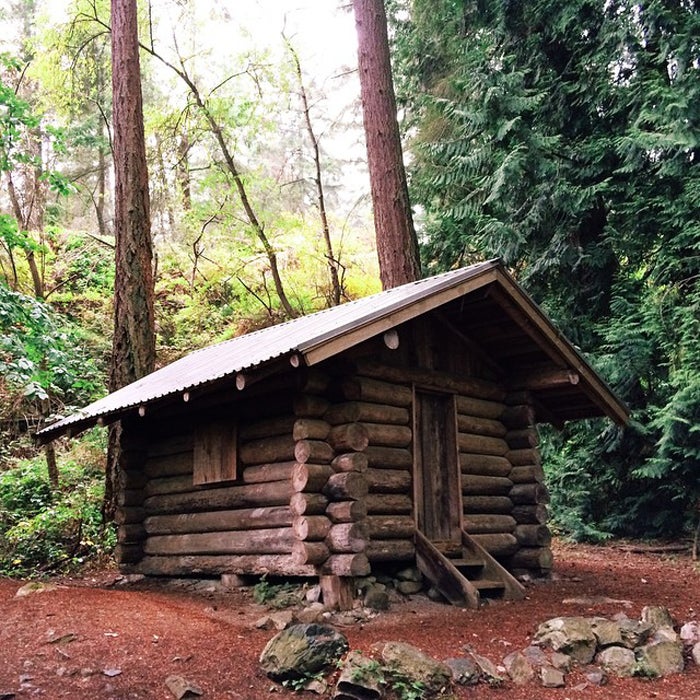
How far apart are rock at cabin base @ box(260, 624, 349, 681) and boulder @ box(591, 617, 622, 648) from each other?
2.52 metres

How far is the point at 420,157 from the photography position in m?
18.2

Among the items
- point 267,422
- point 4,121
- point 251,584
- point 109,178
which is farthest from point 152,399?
point 109,178

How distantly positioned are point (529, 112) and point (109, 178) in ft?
66.6

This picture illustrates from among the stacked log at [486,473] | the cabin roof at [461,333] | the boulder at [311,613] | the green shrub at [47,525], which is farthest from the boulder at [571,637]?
the green shrub at [47,525]

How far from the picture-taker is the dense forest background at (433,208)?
43.0ft

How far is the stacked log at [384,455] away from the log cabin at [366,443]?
0.02 m

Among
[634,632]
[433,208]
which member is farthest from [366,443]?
[433,208]

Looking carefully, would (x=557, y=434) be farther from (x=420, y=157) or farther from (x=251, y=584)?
(x=251, y=584)

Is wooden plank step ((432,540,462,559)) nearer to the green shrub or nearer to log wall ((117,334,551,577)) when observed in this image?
log wall ((117,334,551,577))

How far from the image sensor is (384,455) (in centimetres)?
961

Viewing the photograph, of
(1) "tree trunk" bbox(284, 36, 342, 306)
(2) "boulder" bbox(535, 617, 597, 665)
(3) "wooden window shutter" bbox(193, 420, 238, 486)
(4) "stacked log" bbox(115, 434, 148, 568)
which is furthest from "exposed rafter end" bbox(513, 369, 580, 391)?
(1) "tree trunk" bbox(284, 36, 342, 306)

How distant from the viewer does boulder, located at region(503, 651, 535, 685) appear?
6652 millimetres

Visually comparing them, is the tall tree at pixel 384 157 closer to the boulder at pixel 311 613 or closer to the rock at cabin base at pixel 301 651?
the boulder at pixel 311 613

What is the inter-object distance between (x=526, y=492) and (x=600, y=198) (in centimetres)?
716
